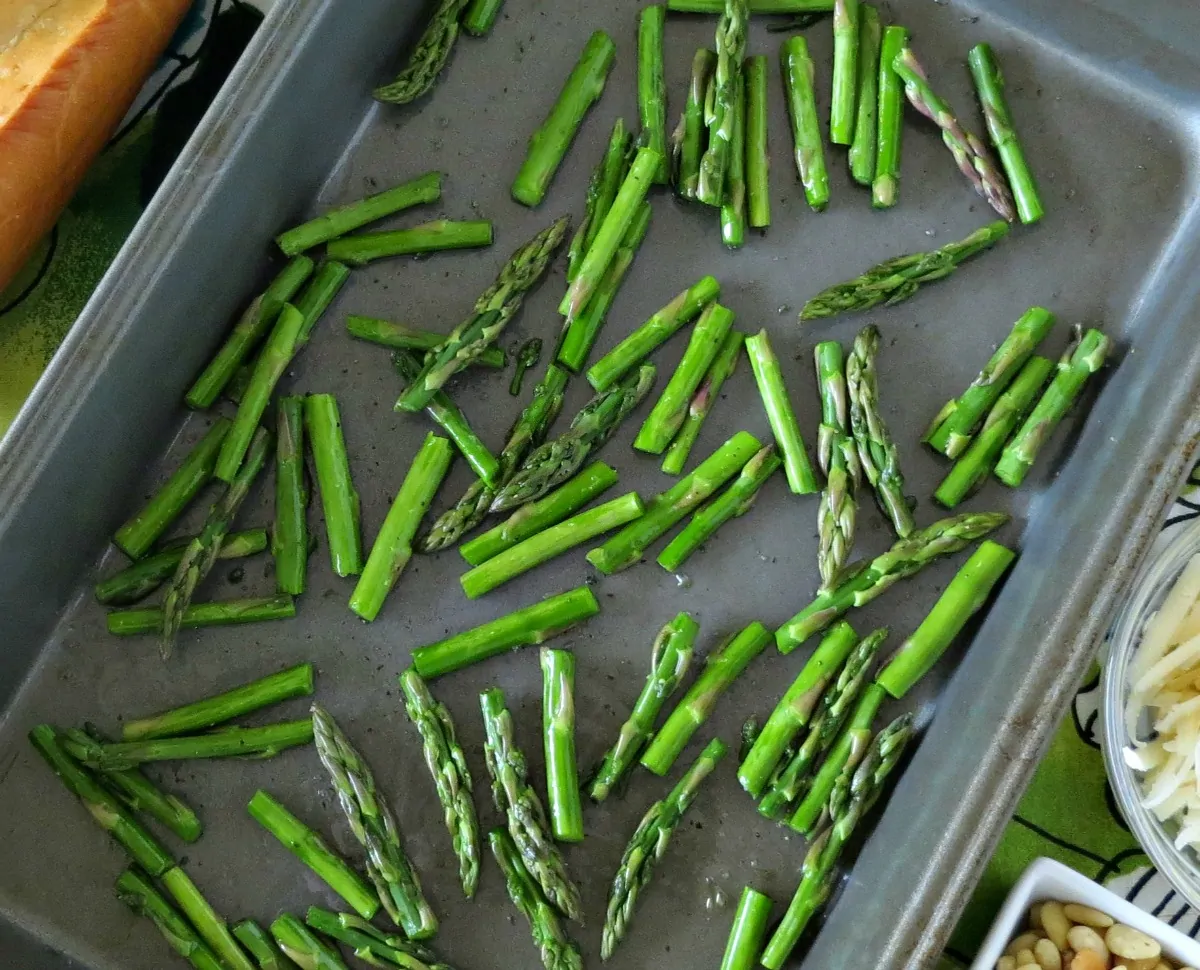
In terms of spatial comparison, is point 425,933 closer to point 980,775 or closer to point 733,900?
point 733,900

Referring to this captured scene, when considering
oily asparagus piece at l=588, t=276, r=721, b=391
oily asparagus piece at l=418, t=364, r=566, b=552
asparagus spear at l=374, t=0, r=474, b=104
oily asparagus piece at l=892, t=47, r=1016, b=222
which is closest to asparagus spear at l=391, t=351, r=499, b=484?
oily asparagus piece at l=418, t=364, r=566, b=552

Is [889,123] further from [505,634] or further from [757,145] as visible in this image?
[505,634]

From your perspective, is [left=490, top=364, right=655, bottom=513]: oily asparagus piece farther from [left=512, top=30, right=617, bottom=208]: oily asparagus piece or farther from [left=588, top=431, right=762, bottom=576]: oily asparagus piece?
[left=512, top=30, right=617, bottom=208]: oily asparagus piece

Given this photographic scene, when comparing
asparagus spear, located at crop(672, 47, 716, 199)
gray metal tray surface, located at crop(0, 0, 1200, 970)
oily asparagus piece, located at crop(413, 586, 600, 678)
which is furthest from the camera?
asparagus spear, located at crop(672, 47, 716, 199)

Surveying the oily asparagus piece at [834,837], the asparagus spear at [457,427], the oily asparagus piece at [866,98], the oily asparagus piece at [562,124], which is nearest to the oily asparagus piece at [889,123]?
the oily asparagus piece at [866,98]

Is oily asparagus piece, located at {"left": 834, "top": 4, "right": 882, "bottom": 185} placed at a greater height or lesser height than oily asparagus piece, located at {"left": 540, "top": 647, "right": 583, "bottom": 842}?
greater

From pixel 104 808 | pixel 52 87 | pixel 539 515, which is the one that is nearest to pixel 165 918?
pixel 104 808

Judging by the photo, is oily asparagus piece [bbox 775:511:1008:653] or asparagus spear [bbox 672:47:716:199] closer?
oily asparagus piece [bbox 775:511:1008:653]
